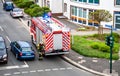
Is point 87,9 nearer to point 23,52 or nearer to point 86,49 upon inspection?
point 86,49

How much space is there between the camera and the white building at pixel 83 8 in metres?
46.9

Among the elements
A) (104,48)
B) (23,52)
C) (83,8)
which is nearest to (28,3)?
(83,8)

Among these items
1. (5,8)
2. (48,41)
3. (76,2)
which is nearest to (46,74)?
(48,41)

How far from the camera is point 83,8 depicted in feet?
164

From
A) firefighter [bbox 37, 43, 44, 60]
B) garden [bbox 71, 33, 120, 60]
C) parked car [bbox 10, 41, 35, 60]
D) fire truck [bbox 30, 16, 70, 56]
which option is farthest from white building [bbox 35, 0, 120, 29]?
parked car [bbox 10, 41, 35, 60]

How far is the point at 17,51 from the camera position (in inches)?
1335

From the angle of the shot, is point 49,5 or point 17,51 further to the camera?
point 49,5

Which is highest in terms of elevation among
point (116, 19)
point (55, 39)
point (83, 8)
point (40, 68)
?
point (83, 8)

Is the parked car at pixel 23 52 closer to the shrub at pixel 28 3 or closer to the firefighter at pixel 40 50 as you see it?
the firefighter at pixel 40 50

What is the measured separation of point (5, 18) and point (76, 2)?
10873 millimetres

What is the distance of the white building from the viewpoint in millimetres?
46875

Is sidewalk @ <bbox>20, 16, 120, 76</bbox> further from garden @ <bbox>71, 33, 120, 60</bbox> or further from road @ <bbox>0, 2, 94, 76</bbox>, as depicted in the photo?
garden @ <bbox>71, 33, 120, 60</bbox>

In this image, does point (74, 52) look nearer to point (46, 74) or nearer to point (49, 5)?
point (46, 74)

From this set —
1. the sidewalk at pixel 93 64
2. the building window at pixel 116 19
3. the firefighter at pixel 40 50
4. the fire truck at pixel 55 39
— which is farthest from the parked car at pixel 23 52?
the building window at pixel 116 19
